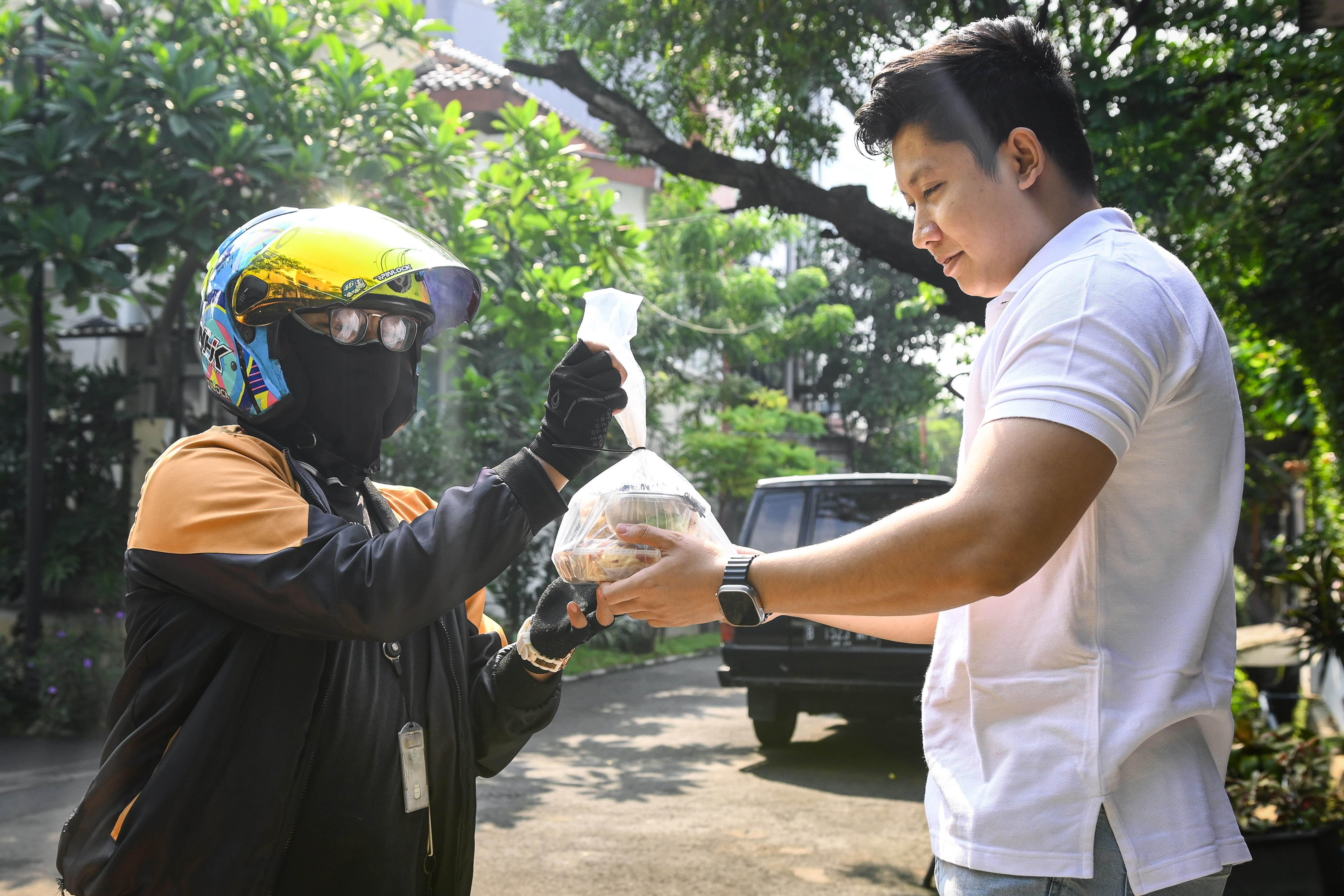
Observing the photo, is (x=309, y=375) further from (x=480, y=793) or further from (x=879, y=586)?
(x=480, y=793)

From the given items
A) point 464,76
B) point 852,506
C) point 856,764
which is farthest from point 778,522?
point 464,76

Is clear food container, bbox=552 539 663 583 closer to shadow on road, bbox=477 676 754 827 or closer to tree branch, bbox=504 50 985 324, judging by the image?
tree branch, bbox=504 50 985 324

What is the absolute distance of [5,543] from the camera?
10016mm

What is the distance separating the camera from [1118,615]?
1515mm

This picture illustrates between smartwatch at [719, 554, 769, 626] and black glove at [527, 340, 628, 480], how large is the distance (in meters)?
0.37

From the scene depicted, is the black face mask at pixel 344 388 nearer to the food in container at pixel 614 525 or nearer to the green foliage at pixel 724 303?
the food in container at pixel 614 525

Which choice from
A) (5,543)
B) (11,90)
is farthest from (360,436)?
(5,543)

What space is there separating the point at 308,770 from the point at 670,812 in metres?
5.24

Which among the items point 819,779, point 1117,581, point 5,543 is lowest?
point 819,779

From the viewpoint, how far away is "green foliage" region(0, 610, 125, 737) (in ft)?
27.2

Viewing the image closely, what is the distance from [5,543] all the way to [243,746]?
9.77 meters

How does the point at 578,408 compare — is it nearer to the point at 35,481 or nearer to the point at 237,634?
the point at 237,634

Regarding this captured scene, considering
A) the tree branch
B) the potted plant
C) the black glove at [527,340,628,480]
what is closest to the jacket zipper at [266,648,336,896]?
the black glove at [527,340,628,480]

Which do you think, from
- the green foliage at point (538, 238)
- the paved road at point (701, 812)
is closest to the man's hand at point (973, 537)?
the paved road at point (701, 812)
